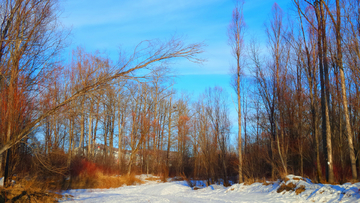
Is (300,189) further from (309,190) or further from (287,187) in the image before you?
(287,187)

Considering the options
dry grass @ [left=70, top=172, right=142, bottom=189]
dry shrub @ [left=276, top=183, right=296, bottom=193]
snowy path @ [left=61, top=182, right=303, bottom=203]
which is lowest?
dry grass @ [left=70, top=172, right=142, bottom=189]

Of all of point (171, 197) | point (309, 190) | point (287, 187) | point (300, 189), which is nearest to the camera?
point (309, 190)

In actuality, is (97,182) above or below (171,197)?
below

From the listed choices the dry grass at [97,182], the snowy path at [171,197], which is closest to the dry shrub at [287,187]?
the snowy path at [171,197]

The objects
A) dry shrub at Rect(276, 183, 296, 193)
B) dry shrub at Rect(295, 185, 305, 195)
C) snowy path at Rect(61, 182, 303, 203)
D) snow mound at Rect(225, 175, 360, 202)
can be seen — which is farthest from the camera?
dry shrub at Rect(276, 183, 296, 193)

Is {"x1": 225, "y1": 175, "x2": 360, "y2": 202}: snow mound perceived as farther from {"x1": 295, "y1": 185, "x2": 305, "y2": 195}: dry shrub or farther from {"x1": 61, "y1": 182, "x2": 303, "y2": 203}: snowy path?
{"x1": 61, "y1": 182, "x2": 303, "y2": 203}: snowy path

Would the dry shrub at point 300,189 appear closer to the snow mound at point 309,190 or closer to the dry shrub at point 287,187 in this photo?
the snow mound at point 309,190

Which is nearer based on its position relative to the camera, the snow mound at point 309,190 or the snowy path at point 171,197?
the snow mound at point 309,190

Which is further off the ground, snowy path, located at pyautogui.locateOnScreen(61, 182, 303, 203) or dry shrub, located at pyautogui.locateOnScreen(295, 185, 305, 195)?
dry shrub, located at pyautogui.locateOnScreen(295, 185, 305, 195)

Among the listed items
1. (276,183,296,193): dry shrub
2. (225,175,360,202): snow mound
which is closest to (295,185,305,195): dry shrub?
(225,175,360,202): snow mound

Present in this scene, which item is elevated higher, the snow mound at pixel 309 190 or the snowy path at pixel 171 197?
the snow mound at pixel 309 190

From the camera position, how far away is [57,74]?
7609 mm

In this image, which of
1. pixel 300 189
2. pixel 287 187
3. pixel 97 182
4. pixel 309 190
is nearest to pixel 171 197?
pixel 287 187

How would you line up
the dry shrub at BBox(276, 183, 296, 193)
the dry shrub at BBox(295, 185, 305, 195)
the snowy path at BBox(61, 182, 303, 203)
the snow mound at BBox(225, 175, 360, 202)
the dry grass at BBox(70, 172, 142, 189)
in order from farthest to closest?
the dry grass at BBox(70, 172, 142, 189) < the dry shrub at BBox(276, 183, 296, 193) < the dry shrub at BBox(295, 185, 305, 195) < the snowy path at BBox(61, 182, 303, 203) < the snow mound at BBox(225, 175, 360, 202)
